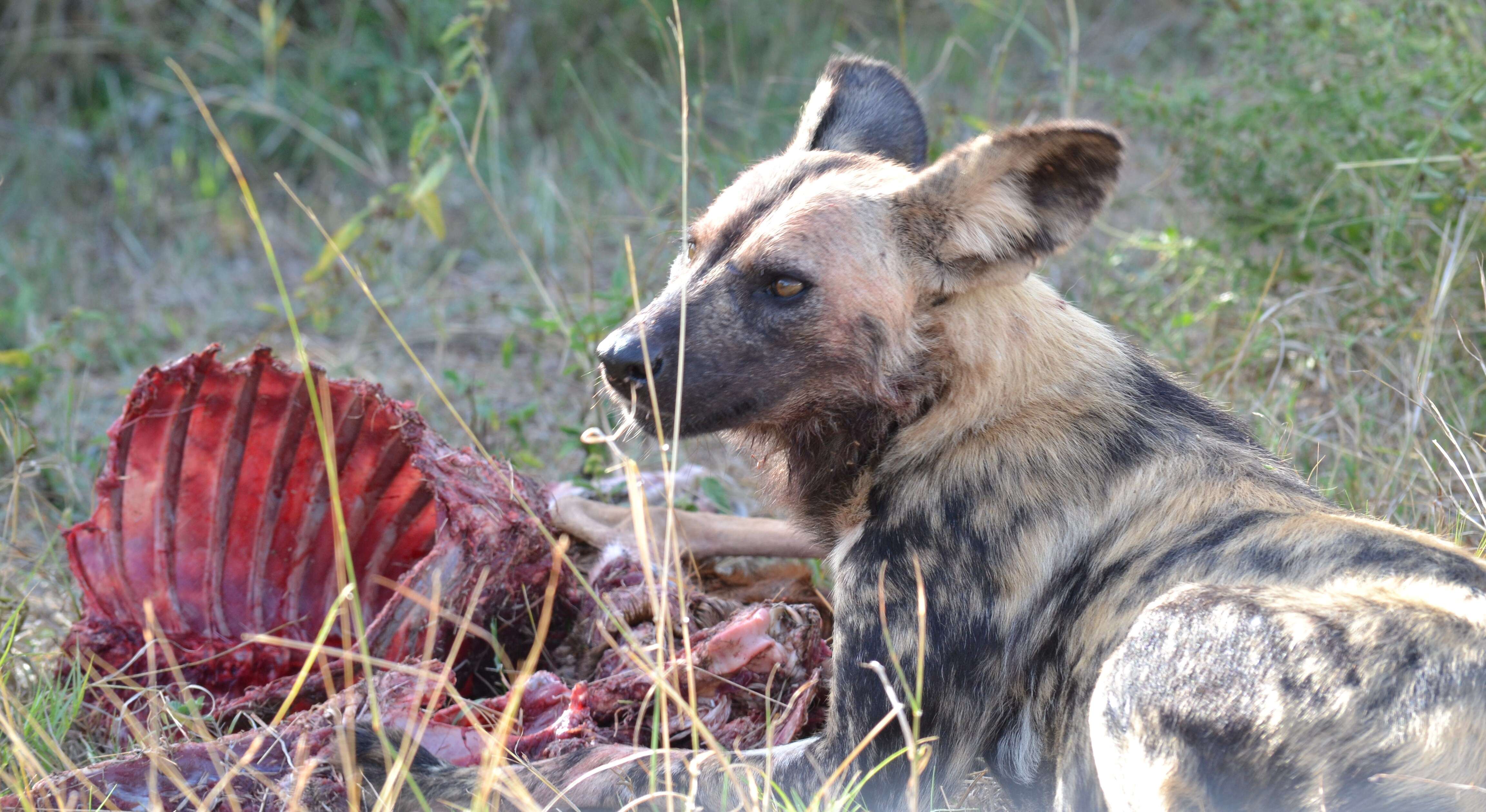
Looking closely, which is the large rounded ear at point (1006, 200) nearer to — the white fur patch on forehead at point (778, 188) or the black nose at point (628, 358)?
the white fur patch on forehead at point (778, 188)

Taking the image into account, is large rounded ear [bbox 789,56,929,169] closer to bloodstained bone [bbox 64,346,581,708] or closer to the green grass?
the green grass

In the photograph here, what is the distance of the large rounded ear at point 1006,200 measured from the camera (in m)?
2.48

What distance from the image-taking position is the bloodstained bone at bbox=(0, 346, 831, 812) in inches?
112

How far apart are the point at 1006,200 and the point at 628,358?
0.83 m

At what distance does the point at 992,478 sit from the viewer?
2.54m

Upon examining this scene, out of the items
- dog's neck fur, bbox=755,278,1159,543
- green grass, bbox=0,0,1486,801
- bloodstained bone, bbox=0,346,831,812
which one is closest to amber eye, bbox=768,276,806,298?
dog's neck fur, bbox=755,278,1159,543

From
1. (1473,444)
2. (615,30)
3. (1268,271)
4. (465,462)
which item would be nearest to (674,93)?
(615,30)

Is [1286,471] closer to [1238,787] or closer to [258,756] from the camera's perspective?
[1238,787]

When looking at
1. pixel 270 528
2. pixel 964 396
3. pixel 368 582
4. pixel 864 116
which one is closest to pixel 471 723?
pixel 368 582

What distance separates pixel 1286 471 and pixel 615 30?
5.17 meters

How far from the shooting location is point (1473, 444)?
10.4 feet

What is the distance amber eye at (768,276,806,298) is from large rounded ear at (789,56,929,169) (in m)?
0.59

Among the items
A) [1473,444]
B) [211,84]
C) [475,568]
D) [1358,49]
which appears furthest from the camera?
[211,84]

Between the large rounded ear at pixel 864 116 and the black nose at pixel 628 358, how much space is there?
33.0 inches
